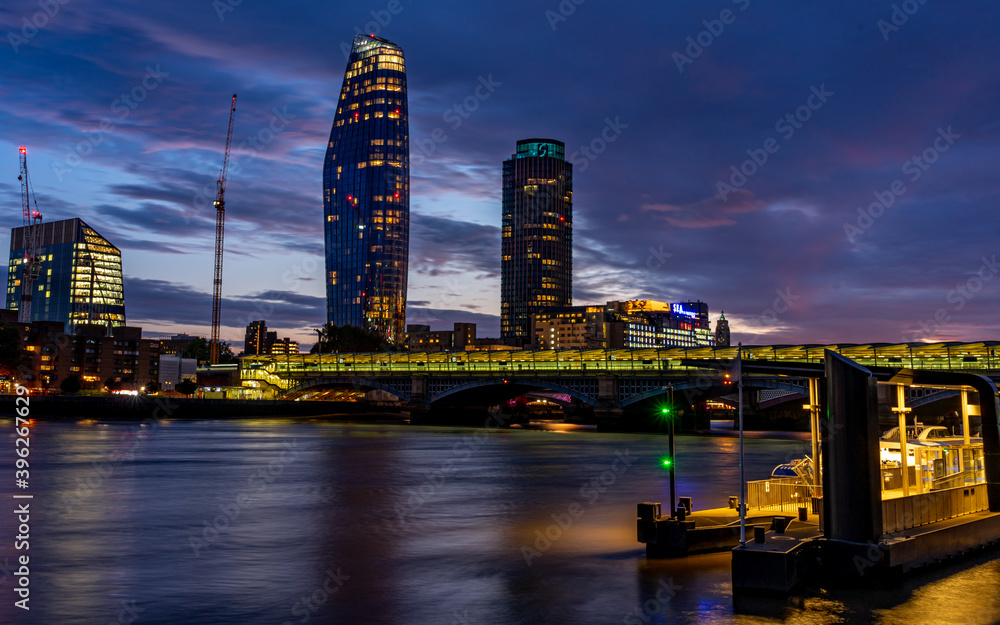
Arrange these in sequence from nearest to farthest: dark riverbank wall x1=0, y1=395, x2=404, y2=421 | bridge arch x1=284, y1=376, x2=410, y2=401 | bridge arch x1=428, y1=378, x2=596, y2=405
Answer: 1. bridge arch x1=428, y1=378, x2=596, y2=405
2. dark riverbank wall x1=0, y1=395, x2=404, y2=421
3. bridge arch x1=284, y1=376, x2=410, y2=401

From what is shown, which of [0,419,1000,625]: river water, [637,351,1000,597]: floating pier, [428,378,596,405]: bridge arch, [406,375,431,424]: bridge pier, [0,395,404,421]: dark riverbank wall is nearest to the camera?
[0,419,1000,625]: river water

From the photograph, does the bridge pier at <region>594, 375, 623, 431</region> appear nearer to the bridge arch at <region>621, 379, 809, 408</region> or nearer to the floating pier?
the bridge arch at <region>621, 379, 809, 408</region>

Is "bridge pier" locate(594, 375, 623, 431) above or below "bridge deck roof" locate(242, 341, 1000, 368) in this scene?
below

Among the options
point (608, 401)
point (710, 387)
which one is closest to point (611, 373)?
point (608, 401)

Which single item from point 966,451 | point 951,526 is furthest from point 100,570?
point 966,451

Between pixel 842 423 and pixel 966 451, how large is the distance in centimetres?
1308

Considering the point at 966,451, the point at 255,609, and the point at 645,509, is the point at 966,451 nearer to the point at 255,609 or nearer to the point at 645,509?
the point at 645,509

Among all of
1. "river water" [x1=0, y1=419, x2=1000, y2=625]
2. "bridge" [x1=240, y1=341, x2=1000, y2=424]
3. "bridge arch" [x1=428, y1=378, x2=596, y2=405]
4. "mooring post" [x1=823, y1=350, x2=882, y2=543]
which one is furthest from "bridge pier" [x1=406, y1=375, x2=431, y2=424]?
"mooring post" [x1=823, y1=350, x2=882, y2=543]

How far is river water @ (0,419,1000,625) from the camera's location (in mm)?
26080

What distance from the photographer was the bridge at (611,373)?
117m

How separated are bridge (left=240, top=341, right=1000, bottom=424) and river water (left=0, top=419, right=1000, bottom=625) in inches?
1720

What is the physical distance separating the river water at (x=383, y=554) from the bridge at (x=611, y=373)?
→ 143 ft

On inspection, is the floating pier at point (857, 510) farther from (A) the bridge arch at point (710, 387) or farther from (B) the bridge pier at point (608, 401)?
(B) the bridge pier at point (608, 401)

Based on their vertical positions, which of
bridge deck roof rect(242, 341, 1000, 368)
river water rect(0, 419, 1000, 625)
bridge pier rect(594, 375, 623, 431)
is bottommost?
river water rect(0, 419, 1000, 625)
